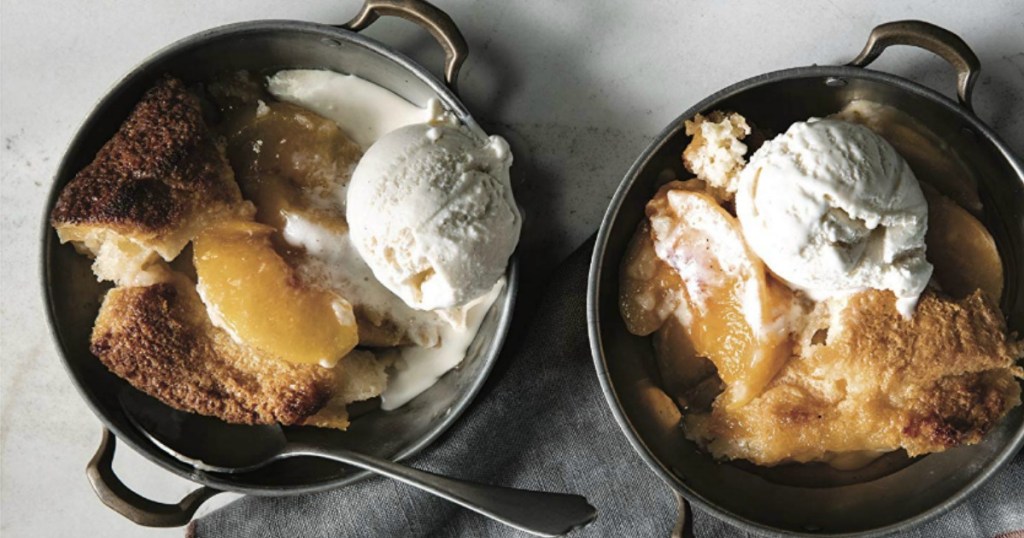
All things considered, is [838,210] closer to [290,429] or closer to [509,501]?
[509,501]

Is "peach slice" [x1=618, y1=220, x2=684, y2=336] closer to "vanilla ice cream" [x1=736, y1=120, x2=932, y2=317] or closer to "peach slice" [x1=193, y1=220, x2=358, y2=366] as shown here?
"vanilla ice cream" [x1=736, y1=120, x2=932, y2=317]

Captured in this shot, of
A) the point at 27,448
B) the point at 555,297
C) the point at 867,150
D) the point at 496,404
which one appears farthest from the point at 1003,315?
the point at 27,448

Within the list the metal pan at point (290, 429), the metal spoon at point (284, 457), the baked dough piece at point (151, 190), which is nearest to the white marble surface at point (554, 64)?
the metal pan at point (290, 429)

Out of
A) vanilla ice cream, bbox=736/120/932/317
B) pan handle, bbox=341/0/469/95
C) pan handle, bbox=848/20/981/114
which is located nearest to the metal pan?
pan handle, bbox=341/0/469/95

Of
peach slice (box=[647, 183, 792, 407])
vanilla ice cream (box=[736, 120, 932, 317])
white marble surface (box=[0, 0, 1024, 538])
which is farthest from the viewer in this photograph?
white marble surface (box=[0, 0, 1024, 538])

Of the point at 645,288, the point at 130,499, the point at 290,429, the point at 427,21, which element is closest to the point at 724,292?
the point at 645,288

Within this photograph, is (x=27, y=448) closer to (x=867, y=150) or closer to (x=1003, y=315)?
(x=867, y=150)
